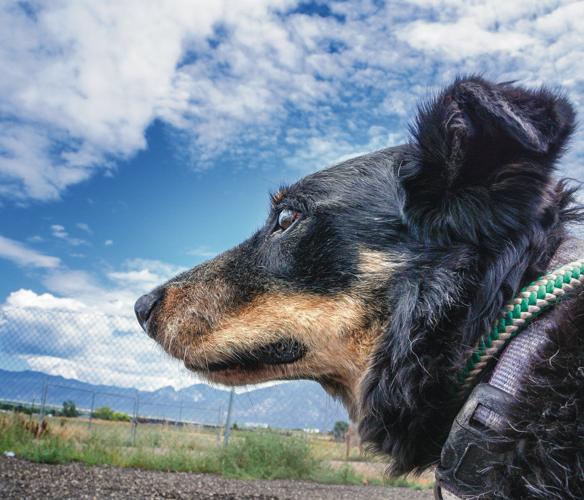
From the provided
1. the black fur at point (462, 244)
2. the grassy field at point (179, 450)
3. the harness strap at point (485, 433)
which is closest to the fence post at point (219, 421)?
the grassy field at point (179, 450)

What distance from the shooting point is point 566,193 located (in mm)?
2102

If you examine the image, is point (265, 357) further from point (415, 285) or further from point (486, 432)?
point (486, 432)

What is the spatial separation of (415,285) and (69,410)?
10.0 m

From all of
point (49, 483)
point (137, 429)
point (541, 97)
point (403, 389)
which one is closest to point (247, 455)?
point (137, 429)

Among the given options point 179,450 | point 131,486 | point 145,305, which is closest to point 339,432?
point 179,450

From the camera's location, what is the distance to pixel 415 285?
2.03 meters

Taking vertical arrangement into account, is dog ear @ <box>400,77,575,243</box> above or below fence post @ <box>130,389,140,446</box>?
above

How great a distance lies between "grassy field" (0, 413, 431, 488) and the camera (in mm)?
7023

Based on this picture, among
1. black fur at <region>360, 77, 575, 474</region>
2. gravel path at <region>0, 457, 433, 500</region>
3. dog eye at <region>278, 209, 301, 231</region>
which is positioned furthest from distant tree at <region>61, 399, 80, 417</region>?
black fur at <region>360, 77, 575, 474</region>

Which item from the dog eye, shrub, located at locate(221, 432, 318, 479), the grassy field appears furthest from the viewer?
shrub, located at locate(221, 432, 318, 479)

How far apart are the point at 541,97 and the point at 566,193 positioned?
487 millimetres

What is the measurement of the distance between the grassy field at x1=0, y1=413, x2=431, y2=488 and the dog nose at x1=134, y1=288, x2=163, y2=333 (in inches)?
194

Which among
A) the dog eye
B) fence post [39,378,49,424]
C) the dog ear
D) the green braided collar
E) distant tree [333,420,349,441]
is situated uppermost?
the dog ear

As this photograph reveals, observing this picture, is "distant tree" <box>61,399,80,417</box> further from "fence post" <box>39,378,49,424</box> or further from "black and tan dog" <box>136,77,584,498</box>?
"black and tan dog" <box>136,77,584,498</box>
